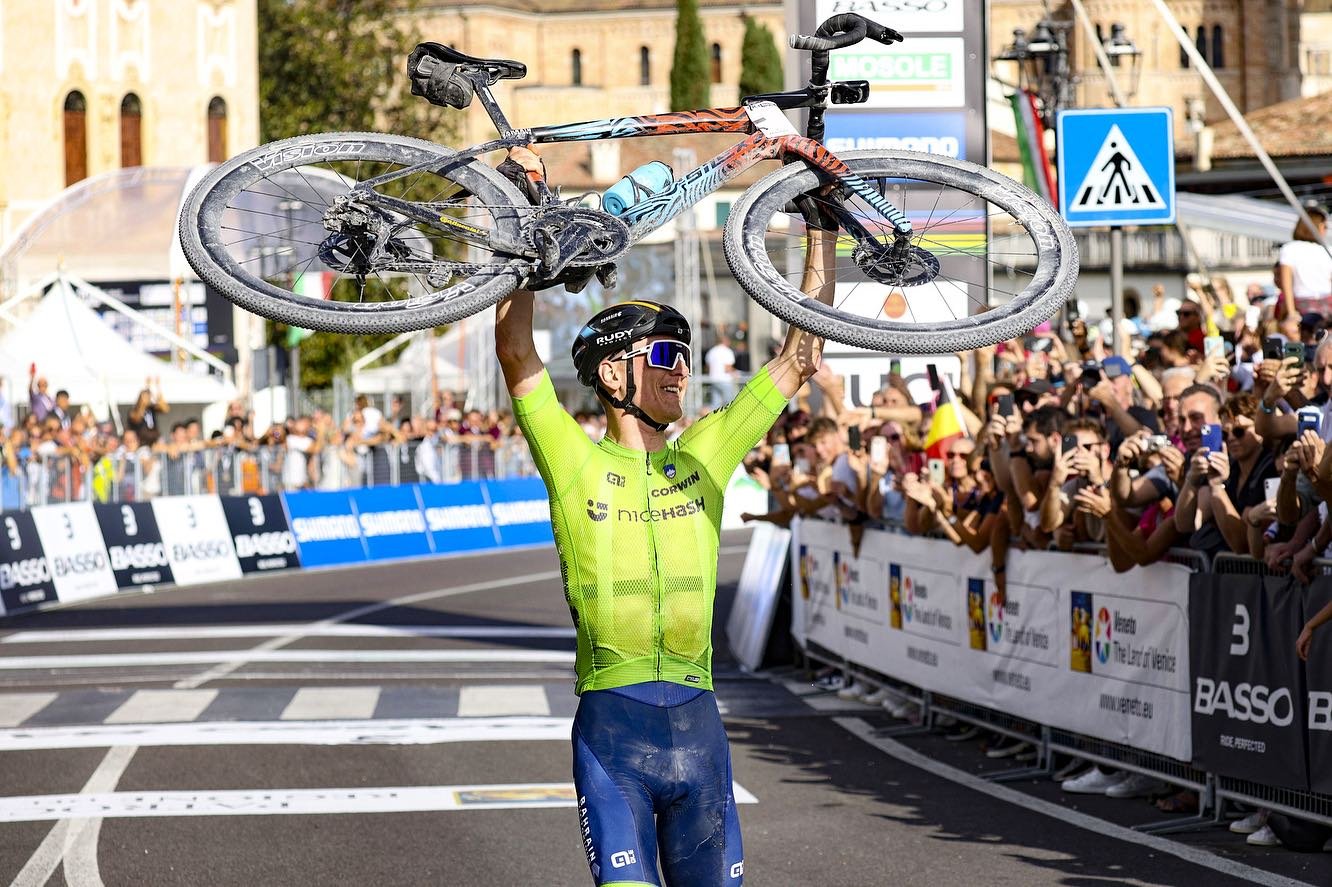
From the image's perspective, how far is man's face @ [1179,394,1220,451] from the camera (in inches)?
417

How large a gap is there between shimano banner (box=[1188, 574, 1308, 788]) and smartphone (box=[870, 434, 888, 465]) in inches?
215

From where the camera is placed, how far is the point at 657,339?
566cm

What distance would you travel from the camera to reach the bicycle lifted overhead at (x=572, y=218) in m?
5.88

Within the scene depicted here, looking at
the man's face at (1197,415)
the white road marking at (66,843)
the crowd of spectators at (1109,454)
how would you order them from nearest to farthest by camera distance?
the white road marking at (66,843)
the crowd of spectators at (1109,454)
the man's face at (1197,415)

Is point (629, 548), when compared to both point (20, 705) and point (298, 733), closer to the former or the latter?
point (298, 733)

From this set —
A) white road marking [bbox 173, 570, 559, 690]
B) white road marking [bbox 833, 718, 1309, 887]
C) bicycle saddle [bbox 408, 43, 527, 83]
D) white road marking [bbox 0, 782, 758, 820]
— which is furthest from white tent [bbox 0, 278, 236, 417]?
bicycle saddle [bbox 408, 43, 527, 83]

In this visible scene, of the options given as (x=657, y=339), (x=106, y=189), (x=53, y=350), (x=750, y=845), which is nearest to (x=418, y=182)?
(x=657, y=339)

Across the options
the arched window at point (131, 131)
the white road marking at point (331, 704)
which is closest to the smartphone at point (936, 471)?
the white road marking at point (331, 704)

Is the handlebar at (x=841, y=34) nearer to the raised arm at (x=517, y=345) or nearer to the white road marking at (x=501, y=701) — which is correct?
the raised arm at (x=517, y=345)

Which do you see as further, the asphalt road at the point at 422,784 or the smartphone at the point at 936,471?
the smartphone at the point at 936,471

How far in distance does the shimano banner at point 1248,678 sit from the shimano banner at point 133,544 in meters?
18.9

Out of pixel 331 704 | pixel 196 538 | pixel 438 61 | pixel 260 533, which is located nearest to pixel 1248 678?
pixel 438 61

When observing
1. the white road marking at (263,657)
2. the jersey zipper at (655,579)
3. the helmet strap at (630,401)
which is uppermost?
the helmet strap at (630,401)

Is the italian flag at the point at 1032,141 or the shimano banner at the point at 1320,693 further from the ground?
the italian flag at the point at 1032,141
